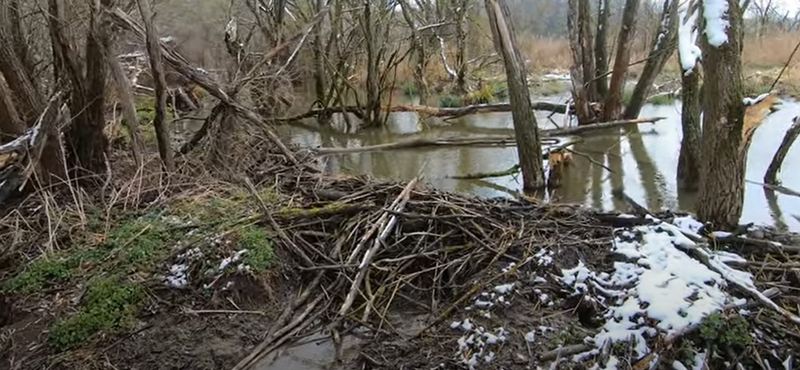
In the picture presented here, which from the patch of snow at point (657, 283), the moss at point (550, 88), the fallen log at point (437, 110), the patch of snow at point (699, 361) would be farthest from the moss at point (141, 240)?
the moss at point (550, 88)

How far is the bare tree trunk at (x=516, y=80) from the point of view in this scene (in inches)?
A: 295

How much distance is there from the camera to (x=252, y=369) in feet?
12.2

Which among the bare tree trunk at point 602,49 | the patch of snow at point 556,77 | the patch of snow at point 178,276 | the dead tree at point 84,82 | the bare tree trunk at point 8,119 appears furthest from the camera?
the patch of snow at point 556,77

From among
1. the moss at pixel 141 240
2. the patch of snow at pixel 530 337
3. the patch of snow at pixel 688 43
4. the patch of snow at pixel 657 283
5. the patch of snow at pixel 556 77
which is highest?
the patch of snow at pixel 688 43

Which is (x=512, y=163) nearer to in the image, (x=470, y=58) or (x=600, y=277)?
(x=600, y=277)

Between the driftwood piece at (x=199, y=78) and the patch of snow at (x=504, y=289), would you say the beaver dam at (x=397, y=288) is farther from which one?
the driftwood piece at (x=199, y=78)

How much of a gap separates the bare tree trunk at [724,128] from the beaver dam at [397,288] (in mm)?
493

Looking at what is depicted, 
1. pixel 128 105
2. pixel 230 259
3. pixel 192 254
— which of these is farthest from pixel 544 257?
pixel 128 105

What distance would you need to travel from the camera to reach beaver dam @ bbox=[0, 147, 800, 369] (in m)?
3.50

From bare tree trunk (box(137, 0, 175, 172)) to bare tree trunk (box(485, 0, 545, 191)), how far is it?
13.1 ft

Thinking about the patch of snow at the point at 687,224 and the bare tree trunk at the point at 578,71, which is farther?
the bare tree trunk at the point at 578,71

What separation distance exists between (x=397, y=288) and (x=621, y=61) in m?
9.50

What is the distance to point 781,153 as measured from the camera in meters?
7.25

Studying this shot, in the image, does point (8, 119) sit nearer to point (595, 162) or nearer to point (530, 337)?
point (530, 337)
